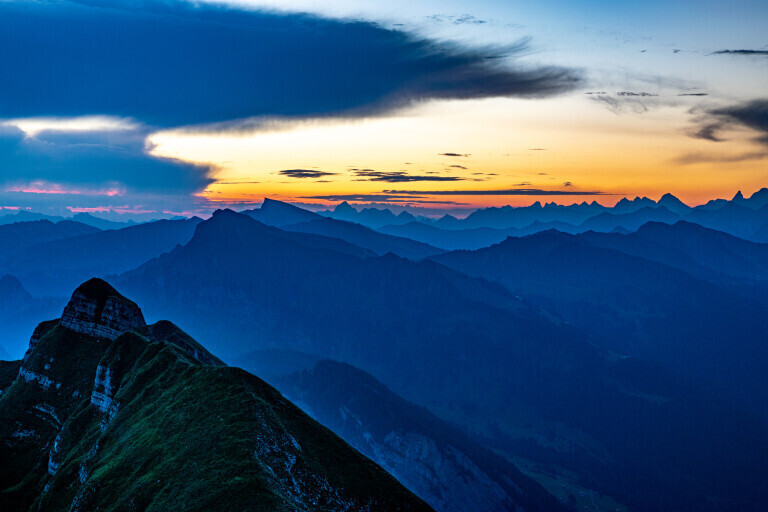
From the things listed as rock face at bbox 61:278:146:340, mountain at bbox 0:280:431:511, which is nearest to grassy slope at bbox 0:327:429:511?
mountain at bbox 0:280:431:511

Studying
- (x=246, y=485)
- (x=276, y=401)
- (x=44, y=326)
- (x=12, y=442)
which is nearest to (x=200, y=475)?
(x=246, y=485)

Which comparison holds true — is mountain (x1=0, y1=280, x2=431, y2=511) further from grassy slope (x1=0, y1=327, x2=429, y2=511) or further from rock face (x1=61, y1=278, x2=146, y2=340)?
rock face (x1=61, y1=278, x2=146, y2=340)

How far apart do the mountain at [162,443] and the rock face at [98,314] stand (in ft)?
20.6

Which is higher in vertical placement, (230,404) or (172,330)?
(230,404)

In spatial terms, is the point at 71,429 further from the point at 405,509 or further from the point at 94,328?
the point at 405,509

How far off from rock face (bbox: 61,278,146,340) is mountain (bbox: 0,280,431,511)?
6280 millimetres

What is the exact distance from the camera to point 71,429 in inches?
4299

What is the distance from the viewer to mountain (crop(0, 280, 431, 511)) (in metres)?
66.1

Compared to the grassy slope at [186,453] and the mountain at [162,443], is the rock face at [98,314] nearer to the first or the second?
the mountain at [162,443]

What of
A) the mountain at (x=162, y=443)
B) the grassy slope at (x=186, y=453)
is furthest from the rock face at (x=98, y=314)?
the grassy slope at (x=186, y=453)

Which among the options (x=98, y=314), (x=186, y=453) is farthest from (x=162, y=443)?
(x=98, y=314)

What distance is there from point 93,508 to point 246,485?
3271 centimetres

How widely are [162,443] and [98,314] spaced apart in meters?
80.6

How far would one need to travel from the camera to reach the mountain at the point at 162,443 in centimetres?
6612
